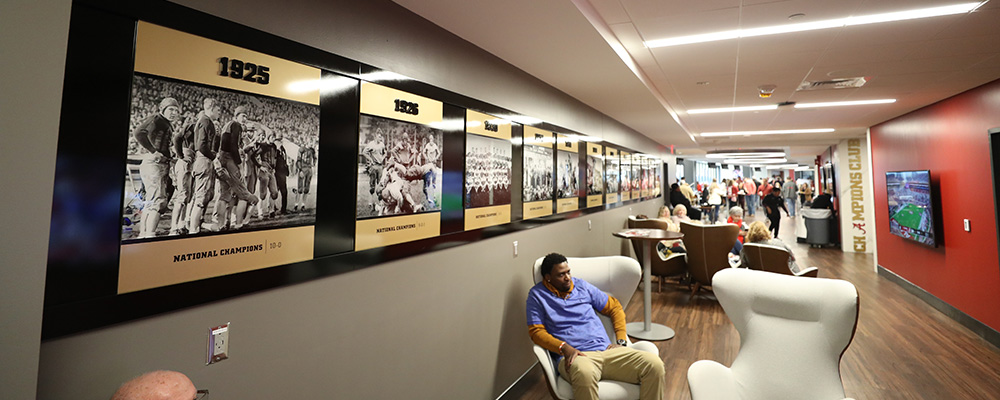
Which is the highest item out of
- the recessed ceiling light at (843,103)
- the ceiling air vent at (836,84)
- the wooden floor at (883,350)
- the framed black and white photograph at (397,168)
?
the recessed ceiling light at (843,103)

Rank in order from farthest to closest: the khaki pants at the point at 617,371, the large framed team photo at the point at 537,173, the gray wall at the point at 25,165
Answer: the large framed team photo at the point at 537,173
the khaki pants at the point at 617,371
the gray wall at the point at 25,165

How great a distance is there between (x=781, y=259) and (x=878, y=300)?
260 centimetres

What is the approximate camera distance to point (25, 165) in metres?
0.92

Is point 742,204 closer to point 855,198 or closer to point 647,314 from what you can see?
point 855,198

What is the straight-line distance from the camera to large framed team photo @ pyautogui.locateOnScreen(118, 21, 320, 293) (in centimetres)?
130

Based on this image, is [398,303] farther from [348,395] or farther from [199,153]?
[199,153]

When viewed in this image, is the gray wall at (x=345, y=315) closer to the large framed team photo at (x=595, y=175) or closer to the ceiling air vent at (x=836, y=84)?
the large framed team photo at (x=595, y=175)

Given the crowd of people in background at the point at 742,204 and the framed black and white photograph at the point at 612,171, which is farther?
the framed black and white photograph at the point at 612,171

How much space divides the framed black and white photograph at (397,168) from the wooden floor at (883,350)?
5.88 feet

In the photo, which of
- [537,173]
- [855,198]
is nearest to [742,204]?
[855,198]

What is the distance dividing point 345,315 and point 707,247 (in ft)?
16.1

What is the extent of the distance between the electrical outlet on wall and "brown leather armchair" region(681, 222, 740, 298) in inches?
209

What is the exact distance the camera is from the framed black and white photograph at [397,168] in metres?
2.07

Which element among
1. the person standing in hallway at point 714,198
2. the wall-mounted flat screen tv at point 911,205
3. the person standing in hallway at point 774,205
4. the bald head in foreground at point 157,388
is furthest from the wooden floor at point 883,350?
the person standing in hallway at point 714,198
